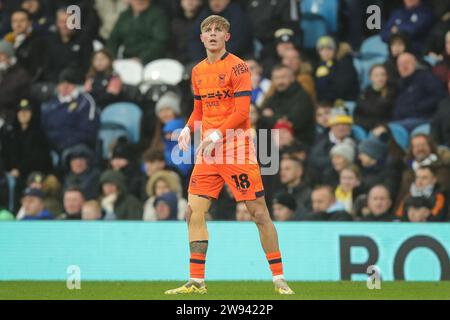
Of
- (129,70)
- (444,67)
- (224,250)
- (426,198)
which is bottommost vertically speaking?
(224,250)

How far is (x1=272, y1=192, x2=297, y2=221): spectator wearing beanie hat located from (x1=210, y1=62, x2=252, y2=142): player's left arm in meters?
4.58

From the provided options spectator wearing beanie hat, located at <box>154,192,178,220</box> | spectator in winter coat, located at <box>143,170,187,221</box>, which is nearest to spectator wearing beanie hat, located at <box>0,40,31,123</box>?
spectator in winter coat, located at <box>143,170,187,221</box>

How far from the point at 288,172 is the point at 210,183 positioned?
478 centimetres

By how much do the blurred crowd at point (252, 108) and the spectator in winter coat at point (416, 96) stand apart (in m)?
0.02

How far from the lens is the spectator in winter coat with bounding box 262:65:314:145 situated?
15859mm

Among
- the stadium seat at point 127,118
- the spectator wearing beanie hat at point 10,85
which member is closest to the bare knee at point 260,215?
the stadium seat at point 127,118

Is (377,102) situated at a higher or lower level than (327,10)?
lower

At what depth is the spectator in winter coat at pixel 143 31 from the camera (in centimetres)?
1748

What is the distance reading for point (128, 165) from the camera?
1584 cm

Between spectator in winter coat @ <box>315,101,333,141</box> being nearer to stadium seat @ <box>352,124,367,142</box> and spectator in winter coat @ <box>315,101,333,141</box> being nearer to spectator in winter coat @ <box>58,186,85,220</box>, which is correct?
stadium seat @ <box>352,124,367,142</box>

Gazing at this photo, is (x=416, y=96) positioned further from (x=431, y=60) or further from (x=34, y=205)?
(x=34, y=205)

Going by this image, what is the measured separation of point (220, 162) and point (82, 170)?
610cm

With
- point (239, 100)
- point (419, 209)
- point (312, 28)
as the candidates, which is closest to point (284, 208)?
point (419, 209)

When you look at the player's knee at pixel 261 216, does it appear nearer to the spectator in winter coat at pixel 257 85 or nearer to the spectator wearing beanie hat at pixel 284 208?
the spectator wearing beanie hat at pixel 284 208
